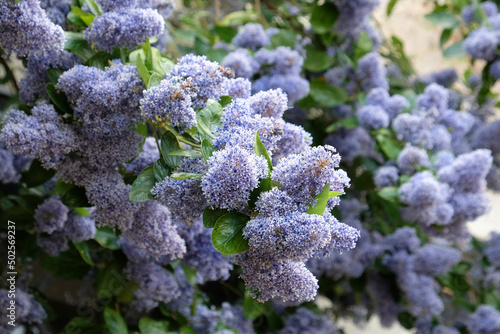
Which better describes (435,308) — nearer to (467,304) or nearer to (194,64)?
(467,304)

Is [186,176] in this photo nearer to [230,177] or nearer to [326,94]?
[230,177]

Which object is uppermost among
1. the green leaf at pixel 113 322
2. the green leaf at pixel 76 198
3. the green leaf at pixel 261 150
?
the green leaf at pixel 261 150

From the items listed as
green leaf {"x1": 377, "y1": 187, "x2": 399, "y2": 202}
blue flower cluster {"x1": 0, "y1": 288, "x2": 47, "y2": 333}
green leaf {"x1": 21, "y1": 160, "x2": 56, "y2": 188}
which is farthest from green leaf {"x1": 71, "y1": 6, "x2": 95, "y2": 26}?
green leaf {"x1": 377, "y1": 187, "x2": 399, "y2": 202}

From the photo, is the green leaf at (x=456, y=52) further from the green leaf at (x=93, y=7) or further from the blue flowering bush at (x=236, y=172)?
the green leaf at (x=93, y=7)

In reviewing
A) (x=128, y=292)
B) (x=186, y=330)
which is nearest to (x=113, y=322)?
(x=128, y=292)

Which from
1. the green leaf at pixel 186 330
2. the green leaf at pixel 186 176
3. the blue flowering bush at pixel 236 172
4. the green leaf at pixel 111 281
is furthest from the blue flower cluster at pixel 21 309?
the green leaf at pixel 186 176

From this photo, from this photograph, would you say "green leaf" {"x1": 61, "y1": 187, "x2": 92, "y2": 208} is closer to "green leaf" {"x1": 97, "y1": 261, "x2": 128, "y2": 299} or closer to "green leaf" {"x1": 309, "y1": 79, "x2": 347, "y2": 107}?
"green leaf" {"x1": 97, "y1": 261, "x2": 128, "y2": 299}
